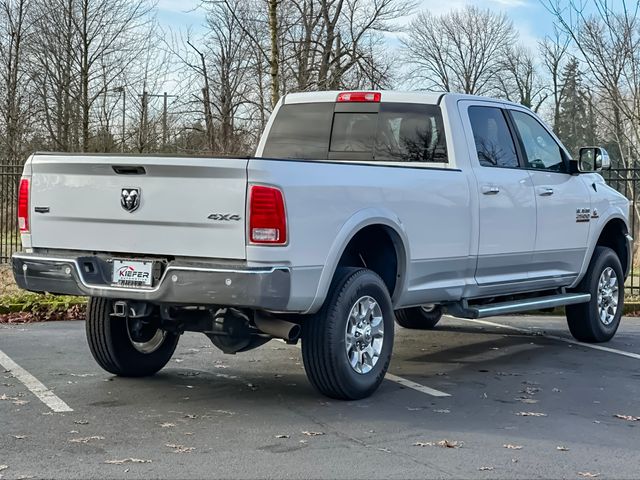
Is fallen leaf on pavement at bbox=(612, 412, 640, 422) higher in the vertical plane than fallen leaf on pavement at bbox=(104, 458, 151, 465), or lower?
→ lower

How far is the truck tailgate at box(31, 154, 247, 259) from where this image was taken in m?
5.45

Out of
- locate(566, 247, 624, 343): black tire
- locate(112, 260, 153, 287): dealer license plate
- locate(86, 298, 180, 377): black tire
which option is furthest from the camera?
locate(566, 247, 624, 343): black tire

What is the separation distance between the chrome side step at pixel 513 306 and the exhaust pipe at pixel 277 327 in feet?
6.03

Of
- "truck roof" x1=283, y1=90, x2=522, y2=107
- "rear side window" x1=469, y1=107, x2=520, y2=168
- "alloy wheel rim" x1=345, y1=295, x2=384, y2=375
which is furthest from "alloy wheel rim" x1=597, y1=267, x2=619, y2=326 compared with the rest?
"alloy wheel rim" x1=345, y1=295, x2=384, y2=375

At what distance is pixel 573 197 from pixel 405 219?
Answer: 2.74 meters

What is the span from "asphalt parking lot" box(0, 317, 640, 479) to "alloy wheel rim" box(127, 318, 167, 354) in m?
0.26

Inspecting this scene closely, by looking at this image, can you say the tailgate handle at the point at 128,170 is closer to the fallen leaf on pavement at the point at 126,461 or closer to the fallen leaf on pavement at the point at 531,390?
the fallen leaf on pavement at the point at 126,461

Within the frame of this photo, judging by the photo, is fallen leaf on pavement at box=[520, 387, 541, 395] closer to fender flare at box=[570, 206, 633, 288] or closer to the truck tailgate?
A: fender flare at box=[570, 206, 633, 288]

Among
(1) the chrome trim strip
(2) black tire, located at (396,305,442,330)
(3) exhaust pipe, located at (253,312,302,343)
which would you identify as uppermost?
(3) exhaust pipe, located at (253,312,302,343)

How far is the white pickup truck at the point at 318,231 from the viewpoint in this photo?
5477mm

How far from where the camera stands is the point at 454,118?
734 cm

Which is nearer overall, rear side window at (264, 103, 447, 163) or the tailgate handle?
the tailgate handle

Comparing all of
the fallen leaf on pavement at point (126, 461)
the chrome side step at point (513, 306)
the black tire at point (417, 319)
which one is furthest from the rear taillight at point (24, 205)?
the black tire at point (417, 319)

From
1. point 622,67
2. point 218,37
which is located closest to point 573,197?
point 622,67
